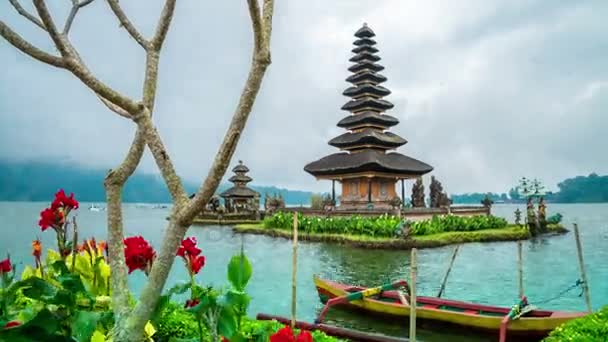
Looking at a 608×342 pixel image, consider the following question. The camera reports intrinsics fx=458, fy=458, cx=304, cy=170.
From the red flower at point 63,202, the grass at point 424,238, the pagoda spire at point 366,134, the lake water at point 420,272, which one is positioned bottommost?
the lake water at point 420,272

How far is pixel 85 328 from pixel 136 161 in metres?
0.99

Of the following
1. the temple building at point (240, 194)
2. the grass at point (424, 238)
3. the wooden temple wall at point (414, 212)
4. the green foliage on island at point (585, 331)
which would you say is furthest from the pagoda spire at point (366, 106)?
the green foliage on island at point (585, 331)

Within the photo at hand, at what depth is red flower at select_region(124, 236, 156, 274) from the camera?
2.93 metres

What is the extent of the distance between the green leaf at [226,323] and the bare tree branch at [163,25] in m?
1.68

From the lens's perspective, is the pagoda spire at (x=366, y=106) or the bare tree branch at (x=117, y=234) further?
the pagoda spire at (x=366, y=106)

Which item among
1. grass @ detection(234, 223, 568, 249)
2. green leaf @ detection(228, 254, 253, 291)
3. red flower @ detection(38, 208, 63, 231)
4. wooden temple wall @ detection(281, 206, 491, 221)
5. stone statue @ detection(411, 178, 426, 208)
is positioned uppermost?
stone statue @ detection(411, 178, 426, 208)

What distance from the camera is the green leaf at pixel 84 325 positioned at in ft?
8.32

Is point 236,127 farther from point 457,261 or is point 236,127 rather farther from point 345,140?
point 345,140

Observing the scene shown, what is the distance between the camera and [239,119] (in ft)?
7.37

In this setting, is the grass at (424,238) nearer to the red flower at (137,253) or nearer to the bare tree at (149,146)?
the red flower at (137,253)

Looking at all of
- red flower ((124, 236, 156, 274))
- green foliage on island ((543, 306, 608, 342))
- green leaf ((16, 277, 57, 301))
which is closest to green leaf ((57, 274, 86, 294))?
green leaf ((16, 277, 57, 301))

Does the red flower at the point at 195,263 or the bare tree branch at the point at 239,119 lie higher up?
the bare tree branch at the point at 239,119

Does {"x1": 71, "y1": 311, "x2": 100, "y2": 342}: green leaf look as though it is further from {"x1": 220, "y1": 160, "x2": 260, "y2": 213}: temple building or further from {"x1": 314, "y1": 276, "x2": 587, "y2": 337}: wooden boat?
{"x1": 220, "y1": 160, "x2": 260, "y2": 213}: temple building

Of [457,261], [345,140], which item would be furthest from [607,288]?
[345,140]
